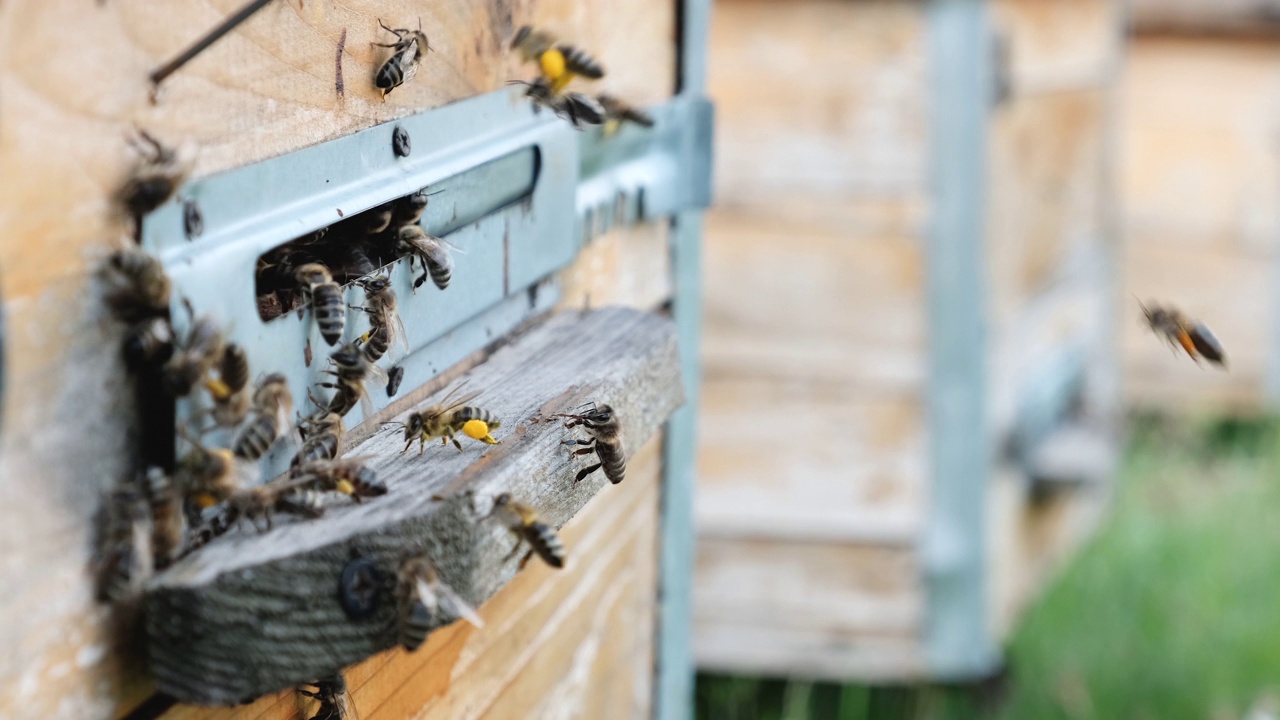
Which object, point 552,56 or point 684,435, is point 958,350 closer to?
point 684,435

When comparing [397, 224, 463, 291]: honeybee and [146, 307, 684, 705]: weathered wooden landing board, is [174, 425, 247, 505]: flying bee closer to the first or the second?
[146, 307, 684, 705]: weathered wooden landing board

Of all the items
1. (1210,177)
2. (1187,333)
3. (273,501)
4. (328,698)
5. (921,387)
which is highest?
(273,501)

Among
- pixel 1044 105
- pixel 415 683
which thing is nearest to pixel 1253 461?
pixel 1044 105

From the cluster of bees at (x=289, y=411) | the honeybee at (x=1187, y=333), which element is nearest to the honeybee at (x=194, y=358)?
the cluster of bees at (x=289, y=411)

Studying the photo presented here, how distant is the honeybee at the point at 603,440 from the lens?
138cm

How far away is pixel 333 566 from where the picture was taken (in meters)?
0.98

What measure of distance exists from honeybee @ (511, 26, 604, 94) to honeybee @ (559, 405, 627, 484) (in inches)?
17.7

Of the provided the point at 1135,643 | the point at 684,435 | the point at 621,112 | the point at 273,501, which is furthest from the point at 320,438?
the point at 1135,643

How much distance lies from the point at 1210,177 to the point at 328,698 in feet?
24.7

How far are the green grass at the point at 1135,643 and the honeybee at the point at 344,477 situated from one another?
3.88 meters

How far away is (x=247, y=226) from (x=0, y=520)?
0.95 feet

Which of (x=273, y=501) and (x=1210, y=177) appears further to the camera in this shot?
(x=1210, y=177)

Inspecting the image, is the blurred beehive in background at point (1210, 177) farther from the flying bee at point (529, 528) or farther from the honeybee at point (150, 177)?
the honeybee at point (150, 177)

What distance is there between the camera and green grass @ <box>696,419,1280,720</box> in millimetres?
5082
